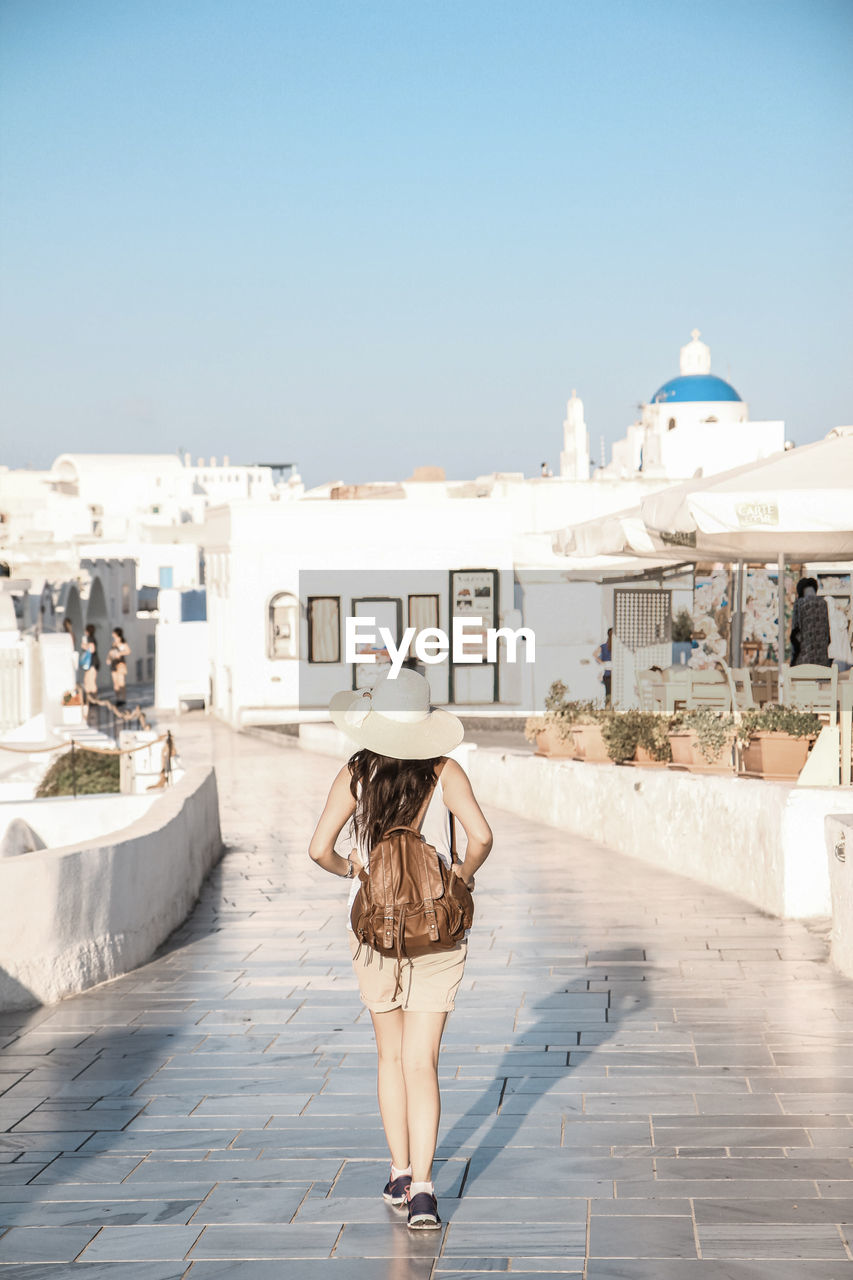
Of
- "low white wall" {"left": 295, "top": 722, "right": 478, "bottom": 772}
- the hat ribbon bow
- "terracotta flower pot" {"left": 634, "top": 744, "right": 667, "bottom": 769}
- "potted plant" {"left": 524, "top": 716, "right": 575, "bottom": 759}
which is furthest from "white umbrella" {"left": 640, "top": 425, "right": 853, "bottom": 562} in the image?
"low white wall" {"left": 295, "top": 722, "right": 478, "bottom": 772}

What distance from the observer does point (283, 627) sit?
1137 inches

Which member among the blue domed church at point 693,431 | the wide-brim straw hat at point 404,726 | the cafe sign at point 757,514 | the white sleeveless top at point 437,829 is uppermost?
the blue domed church at point 693,431

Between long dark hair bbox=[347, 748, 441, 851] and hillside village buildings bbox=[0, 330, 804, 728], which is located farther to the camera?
hillside village buildings bbox=[0, 330, 804, 728]

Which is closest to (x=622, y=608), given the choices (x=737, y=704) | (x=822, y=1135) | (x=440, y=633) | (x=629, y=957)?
(x=440, y=633)

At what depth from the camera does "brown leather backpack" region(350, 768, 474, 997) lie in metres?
4.13

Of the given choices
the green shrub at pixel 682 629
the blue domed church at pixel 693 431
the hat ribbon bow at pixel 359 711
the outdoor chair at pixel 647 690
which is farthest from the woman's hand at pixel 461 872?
the blue domed church at pixel 693 431

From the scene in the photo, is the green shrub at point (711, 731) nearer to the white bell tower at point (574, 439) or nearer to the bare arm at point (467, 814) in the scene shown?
the bare arm at point (467, 814)

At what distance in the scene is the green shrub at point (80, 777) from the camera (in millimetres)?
16219

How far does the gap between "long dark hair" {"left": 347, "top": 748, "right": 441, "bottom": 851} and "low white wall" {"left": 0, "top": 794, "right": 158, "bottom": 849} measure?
26.3 ft

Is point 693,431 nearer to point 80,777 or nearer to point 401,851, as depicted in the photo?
point 80,777

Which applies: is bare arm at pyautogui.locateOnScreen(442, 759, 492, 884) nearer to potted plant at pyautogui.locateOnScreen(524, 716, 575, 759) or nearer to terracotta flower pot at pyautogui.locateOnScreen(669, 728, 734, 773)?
terracotta flower pot at pyautogui.locateOnScreen(669, 728, 734, 773)

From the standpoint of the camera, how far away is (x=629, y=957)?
25.8ft

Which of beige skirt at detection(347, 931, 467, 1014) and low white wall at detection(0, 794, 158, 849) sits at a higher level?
beige skirt at detection(347, 931, 467, 1014)

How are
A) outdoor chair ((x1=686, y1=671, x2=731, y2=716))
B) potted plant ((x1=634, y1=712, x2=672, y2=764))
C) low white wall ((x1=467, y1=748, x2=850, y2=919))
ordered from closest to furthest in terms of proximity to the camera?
low white wall ((x1=467, y1=748, x2=850, y2=919)) → potted plant ((x1=634, y1=712, x2=672, y2=764)) → outdoor chair ((x1=686, y1=671, x2=731, y2=716))
